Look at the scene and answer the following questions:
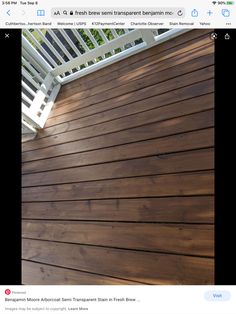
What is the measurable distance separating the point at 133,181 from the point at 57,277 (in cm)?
45

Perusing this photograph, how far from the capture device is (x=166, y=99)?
3.59 feet

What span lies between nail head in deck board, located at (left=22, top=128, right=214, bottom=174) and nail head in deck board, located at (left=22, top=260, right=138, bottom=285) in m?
0.49

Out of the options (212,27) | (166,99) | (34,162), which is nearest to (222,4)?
(212,27)

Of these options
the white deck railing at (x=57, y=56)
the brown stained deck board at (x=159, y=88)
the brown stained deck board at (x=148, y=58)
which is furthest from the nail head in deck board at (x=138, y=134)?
the brown stained deck board at (x=148, y=58)

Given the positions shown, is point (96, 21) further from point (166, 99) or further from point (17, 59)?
point (166, 99)

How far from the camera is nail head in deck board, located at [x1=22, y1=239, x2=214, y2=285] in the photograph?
0.62 metres

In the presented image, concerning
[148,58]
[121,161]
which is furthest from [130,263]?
[148,58]

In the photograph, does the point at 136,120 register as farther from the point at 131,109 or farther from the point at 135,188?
the point at 135,188

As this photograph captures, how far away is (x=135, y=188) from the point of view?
88 centimetres

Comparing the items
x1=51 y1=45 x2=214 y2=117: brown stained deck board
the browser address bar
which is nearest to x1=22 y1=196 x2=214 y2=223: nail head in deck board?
the browser address bar

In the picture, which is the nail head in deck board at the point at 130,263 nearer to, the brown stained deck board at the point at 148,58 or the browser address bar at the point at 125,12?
the browser address bar at the point at 125,12

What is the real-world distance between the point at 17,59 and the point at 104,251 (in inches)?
25.7

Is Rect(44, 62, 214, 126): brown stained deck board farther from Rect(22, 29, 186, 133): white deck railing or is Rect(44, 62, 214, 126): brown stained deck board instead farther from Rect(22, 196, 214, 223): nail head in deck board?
Rect(22, 196, 214, 223): nail head in deck board
